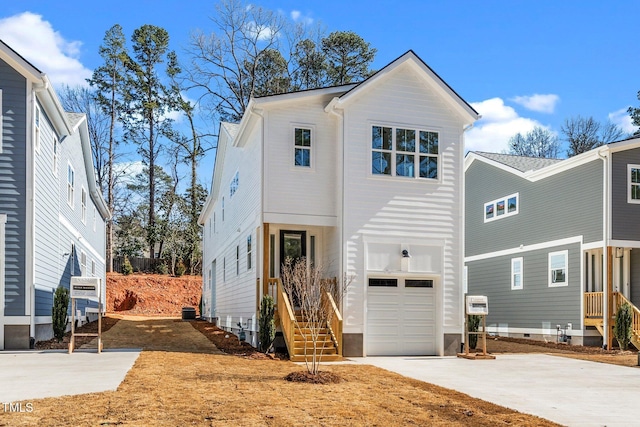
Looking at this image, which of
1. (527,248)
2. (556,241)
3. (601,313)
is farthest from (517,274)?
(601,313)

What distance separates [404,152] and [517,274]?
9.31 metres

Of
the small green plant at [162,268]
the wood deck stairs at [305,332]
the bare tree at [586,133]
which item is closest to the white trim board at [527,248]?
the wood deck stairs at [305,332]

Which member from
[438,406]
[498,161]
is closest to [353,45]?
[498,161]

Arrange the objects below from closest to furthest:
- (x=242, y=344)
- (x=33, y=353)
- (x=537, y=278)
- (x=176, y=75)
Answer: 1. (x=33, y=353)
2. (x=242, y=344)
3. (x=537, y=278)
4. (x=176, y=75)

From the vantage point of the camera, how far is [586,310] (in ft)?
65.5

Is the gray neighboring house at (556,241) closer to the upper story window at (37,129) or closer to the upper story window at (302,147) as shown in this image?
the upper story window at (302,147)

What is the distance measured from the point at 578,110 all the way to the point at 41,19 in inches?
1363

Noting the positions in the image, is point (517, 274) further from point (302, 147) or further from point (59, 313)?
point (59, 313)

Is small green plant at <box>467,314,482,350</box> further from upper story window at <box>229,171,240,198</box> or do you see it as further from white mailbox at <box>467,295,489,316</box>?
upper story window at <box>229,171,240,198</box>

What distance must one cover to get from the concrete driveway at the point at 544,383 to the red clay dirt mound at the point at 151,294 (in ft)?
83.0

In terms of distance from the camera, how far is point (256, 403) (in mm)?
8398

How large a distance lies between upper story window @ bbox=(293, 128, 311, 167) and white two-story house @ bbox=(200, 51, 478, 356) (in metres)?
0.03

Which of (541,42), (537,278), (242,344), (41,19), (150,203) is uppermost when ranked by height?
(41,19)

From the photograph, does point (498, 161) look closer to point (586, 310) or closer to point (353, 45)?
point (586, 310)
